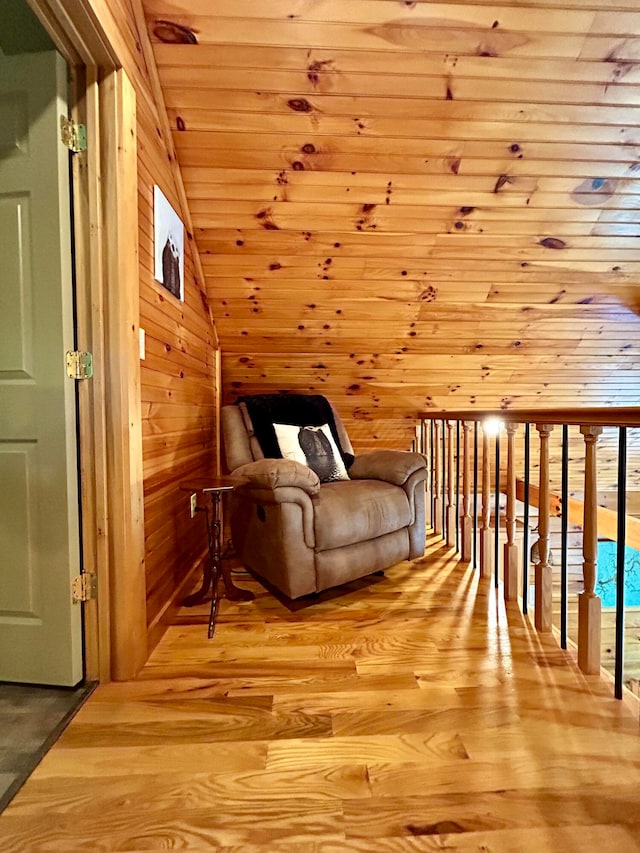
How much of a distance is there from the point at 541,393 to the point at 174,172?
3018mm

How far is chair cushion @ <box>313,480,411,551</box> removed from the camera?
184 cm

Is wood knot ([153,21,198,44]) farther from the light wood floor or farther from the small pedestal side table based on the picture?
the light wood floor

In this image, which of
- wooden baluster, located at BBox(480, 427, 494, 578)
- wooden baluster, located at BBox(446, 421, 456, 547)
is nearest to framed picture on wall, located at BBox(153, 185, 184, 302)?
wooden baluster, located at BBox(480, 427, 494, 578)

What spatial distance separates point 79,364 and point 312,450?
1.35 metres

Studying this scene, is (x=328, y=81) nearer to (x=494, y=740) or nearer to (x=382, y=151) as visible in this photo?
(x=382, y=151)

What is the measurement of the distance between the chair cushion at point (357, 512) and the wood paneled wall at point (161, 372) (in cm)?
66

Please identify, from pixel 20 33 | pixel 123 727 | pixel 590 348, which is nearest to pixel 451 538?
pixel 590 348

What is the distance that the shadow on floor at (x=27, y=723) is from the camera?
104 centimetres

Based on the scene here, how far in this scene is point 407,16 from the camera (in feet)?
5.41

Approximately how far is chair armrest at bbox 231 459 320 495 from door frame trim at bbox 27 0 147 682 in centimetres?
49

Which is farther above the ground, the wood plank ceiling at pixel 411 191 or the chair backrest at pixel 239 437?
the wood plank ceiling at pixel 411 191

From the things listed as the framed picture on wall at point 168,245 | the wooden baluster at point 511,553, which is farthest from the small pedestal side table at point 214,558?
the wooden baluster at point 511,553

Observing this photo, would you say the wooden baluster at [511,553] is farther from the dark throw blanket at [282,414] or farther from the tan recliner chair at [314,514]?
the dark throw blanket at [282,414]

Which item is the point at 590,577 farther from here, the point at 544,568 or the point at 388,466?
the point at 388,466
